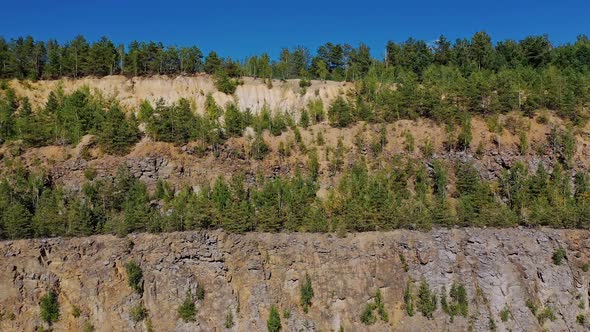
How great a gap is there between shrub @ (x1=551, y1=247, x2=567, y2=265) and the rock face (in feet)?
1.00

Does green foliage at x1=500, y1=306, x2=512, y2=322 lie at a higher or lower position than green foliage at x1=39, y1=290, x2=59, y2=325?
lower

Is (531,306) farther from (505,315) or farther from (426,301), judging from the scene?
(426,301)

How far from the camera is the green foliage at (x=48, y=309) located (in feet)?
146

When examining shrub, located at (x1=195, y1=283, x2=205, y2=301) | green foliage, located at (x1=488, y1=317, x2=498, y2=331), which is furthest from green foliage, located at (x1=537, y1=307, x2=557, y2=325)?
shrub, located at (x1=195, y1=283, x2=205, y2=301)

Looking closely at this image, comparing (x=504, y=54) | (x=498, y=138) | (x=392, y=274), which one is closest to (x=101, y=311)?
(x=392, y=274)

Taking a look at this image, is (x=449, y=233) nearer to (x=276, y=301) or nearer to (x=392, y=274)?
(x=392, y=274)

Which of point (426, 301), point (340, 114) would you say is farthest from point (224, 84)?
point (426, 301)

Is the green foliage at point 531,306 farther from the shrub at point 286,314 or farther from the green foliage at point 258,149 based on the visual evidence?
the green foliage at point 258,149

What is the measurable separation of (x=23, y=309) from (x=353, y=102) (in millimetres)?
42372

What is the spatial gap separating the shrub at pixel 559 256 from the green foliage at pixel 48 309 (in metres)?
41.2

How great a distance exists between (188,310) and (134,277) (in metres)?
5.08

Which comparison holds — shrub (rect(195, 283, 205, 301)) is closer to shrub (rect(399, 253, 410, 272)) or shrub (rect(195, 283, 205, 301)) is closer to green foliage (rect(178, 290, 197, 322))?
green foliage (rect(178, 290, 197, 322))

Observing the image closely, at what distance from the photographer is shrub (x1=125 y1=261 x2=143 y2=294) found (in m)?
46.7

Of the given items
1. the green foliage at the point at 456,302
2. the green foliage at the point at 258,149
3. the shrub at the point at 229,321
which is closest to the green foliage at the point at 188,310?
the shrub at the point at 229,321
